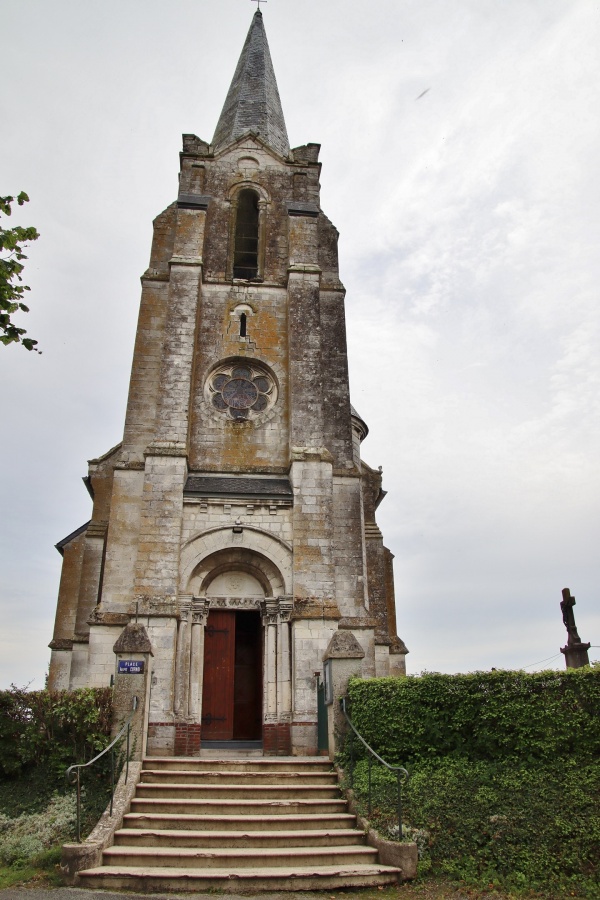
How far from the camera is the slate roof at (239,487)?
15992mm

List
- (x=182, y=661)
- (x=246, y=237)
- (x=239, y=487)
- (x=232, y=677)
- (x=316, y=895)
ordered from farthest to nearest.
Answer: (x=246, y=237), (x=239, y=487), (x=232, y=677), (x=182, y=661), (x=316, y=895)

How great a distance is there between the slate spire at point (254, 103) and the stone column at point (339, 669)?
16.4m

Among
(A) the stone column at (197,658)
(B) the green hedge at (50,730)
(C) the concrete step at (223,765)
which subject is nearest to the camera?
(B) the green hedge at (50,730)

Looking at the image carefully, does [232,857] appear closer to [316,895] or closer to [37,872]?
[316,895]

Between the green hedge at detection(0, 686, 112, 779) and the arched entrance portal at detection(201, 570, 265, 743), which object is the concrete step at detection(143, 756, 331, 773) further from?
the arched entrance portal at detection(201, 570, 265, 743)

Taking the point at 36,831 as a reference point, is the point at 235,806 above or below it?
above

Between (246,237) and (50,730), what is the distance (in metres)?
15.2

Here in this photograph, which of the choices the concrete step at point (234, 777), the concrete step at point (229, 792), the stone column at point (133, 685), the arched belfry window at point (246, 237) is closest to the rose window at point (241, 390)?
the arched belfry window at point (246, 237)

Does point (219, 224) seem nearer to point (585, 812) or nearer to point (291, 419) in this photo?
point (291, 419)

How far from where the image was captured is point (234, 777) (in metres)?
10.7

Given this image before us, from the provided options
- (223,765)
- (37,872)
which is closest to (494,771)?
(223,765)

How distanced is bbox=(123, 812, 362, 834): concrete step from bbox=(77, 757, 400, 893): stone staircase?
0.01m

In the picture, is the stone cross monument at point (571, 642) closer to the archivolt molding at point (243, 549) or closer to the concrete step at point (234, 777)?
the archivolt molding at point (243, 549)

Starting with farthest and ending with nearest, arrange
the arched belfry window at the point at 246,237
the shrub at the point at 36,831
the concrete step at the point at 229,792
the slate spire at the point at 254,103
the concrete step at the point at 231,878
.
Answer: the slate spire at the point at 254,103
the arched belfry window at the point at 246,237
the concrete step at the point at 229,792
the shrub at the point at 36,831
the concrete step at the point at 231,878
